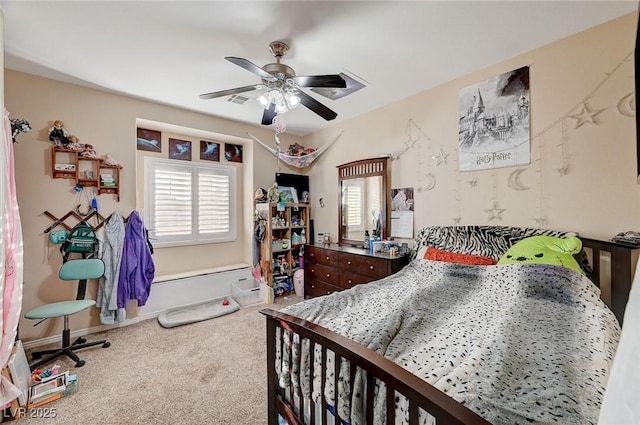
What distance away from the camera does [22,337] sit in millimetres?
2611

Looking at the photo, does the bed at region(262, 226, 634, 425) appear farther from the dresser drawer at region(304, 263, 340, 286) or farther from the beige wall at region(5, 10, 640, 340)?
the dresser drawer at region(304, 263, 340, 286)

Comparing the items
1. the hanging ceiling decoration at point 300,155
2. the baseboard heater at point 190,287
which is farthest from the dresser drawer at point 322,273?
the hanging ceiling decoration at point 300,155

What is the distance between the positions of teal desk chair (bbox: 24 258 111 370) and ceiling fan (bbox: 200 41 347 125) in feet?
7.00

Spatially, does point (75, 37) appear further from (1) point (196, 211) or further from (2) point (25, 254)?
(1) point (196, 211)

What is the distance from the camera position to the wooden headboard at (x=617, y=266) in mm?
1710

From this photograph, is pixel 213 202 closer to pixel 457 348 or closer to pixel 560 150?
pixel 457 348

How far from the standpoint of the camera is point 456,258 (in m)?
2.39

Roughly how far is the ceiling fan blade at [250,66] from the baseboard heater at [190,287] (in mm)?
3014

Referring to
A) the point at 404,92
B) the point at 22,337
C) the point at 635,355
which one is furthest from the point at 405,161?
the point at 22,337

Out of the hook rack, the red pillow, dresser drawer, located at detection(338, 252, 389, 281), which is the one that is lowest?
dresser drawer, located at detection(338, 252, 389, 281)

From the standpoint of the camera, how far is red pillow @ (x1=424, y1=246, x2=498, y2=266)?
229 centimetres

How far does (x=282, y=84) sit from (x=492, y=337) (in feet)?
7.34

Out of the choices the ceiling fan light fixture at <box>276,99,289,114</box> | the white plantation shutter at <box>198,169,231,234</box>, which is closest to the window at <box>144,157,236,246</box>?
the white plantation shutter at <box>198,169,231,234</box>

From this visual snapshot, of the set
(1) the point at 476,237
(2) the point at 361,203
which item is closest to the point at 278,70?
(2) the point at 361,203
